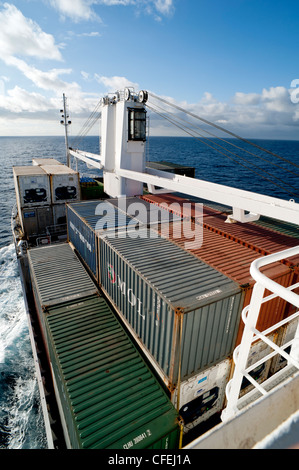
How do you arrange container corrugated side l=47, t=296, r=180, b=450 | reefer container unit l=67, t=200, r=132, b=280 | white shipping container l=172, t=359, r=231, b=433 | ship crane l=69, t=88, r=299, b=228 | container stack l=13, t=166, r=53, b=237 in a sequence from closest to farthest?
container corrugated side l=47, t=296, r=180, b=450 < white shipping container l=172, t=359, r=231, b=433 < reefer container unit l=67, t=200, r=132, b=280 < ship crane l=69, t=88, r=299, b=228 < container stack l=13, t=166, r=53, b=237

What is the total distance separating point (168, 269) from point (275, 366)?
7.83 metres

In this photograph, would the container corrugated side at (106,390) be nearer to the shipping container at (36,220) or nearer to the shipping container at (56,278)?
the shipping container at (56,278)

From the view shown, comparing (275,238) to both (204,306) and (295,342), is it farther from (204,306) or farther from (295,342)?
(295,342)

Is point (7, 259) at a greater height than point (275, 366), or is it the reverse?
point (275, 366)

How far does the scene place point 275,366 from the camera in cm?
1276

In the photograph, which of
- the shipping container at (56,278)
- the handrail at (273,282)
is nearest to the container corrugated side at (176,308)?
the shipping container at (56,278)

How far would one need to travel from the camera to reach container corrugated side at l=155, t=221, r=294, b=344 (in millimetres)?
10203

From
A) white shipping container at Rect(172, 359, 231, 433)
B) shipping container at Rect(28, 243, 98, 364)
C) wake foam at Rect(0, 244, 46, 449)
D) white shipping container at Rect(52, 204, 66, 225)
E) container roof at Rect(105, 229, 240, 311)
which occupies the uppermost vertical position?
container roof at Rect(105, 229, 240, 311)

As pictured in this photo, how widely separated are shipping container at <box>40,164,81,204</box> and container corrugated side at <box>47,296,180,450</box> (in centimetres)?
1555

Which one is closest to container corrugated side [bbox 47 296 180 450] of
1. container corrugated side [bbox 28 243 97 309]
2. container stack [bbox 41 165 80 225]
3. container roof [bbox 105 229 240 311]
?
container corrugated side [bbox 28 243 97 309]

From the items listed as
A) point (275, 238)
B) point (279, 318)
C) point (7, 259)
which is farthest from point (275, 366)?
point (7, 259)

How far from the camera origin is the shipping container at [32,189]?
23.5 metres

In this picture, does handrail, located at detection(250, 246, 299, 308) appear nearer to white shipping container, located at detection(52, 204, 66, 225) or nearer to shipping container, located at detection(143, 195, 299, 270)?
shipping container, located at detection(143, 195, 299, 270)

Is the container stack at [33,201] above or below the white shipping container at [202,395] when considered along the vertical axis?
above
